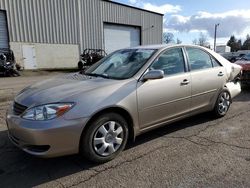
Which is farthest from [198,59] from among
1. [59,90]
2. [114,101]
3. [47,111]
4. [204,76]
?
[47,111]

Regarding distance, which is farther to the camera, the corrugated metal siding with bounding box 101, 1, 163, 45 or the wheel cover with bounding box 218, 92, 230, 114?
the corrugated metal siding with bounding box 101, 1, 163, 45

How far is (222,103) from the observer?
17.6ft

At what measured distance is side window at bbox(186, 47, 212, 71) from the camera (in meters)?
4.70

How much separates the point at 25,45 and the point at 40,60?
2126mm

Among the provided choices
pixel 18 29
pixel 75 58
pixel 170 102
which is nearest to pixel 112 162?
pixel 170 102

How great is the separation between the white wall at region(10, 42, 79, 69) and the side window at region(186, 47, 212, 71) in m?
19.2

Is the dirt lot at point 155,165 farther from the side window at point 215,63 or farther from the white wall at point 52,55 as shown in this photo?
the white wall at point 52,55

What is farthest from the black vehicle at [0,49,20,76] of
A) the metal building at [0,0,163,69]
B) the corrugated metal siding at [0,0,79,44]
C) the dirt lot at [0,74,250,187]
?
the dirt lot at [0,74,250,187]

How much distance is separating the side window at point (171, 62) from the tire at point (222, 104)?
132cm

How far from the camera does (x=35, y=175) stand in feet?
10.5

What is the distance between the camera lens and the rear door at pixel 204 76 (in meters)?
4.66

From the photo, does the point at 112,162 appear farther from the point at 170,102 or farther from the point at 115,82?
the point at 170,102

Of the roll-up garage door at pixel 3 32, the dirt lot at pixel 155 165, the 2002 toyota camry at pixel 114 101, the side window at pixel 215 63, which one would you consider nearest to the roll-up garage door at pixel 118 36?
the roll-up garage door at pixel 3 32

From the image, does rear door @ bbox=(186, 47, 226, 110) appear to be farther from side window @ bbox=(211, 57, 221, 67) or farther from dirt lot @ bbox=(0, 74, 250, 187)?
dirt lot @ bbox=(0, 74, 250, 187)
